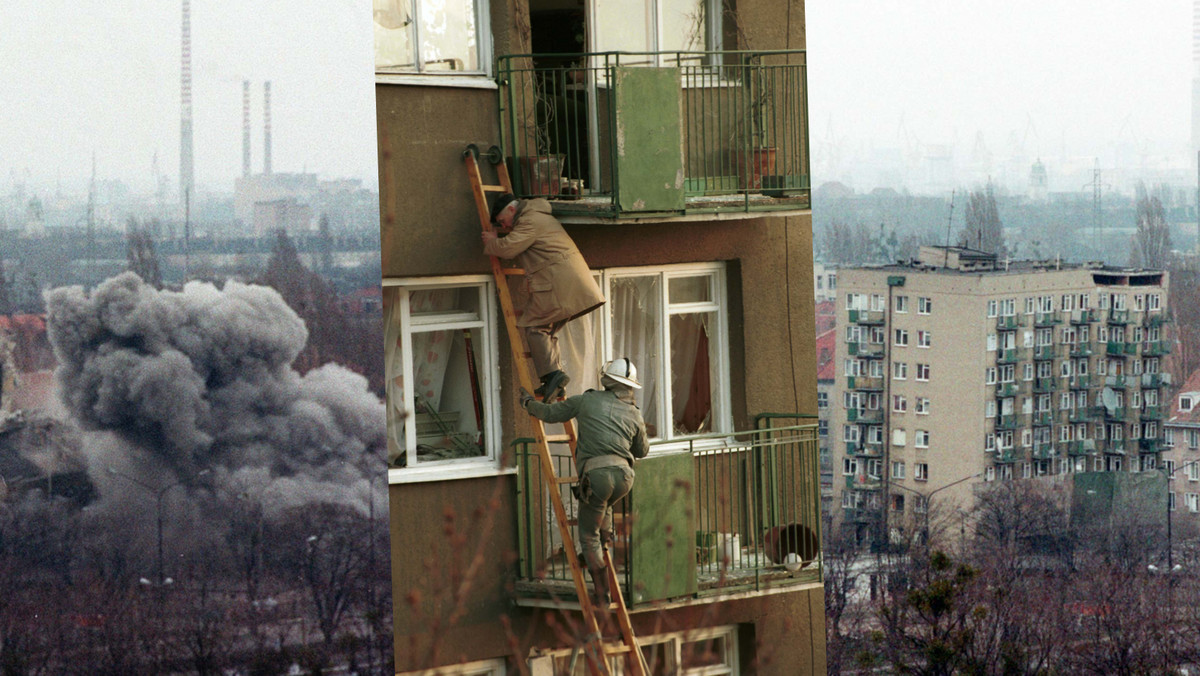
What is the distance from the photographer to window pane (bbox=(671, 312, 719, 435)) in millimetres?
12469

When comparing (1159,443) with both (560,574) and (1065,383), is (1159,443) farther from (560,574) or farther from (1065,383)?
(560,574)

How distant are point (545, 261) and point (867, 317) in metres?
6.96

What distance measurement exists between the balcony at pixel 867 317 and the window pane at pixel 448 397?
6589 mm

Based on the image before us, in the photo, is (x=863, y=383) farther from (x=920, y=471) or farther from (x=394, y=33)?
(x=394, y=33)

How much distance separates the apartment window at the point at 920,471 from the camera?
16.6m

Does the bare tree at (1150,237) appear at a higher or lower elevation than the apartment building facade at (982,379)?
higher

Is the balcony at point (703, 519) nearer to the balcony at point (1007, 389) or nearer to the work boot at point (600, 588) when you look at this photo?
the work boot at point (600, 588)

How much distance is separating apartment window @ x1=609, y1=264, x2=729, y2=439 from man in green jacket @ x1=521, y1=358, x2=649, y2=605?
44.9 inches

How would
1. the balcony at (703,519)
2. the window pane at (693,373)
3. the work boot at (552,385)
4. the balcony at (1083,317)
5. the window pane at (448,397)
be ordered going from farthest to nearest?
the balcony at (1083,317) → the window pane at (693,373) → the window pane at (448,397) → the balcony at (703,519) → the work boot at (552,385)

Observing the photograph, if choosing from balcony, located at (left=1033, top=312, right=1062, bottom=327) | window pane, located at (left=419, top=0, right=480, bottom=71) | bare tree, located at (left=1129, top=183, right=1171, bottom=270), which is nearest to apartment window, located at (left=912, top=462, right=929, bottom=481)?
balcony, located at (left=1033, top=312, right=1062, bottom=327)

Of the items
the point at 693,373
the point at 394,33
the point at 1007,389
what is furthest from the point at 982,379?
the point at 394,33

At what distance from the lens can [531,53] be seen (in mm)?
11039

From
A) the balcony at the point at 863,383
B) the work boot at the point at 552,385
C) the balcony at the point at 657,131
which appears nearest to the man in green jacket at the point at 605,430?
the work boot at the point at 552,385

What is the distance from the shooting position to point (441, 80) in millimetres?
10953
